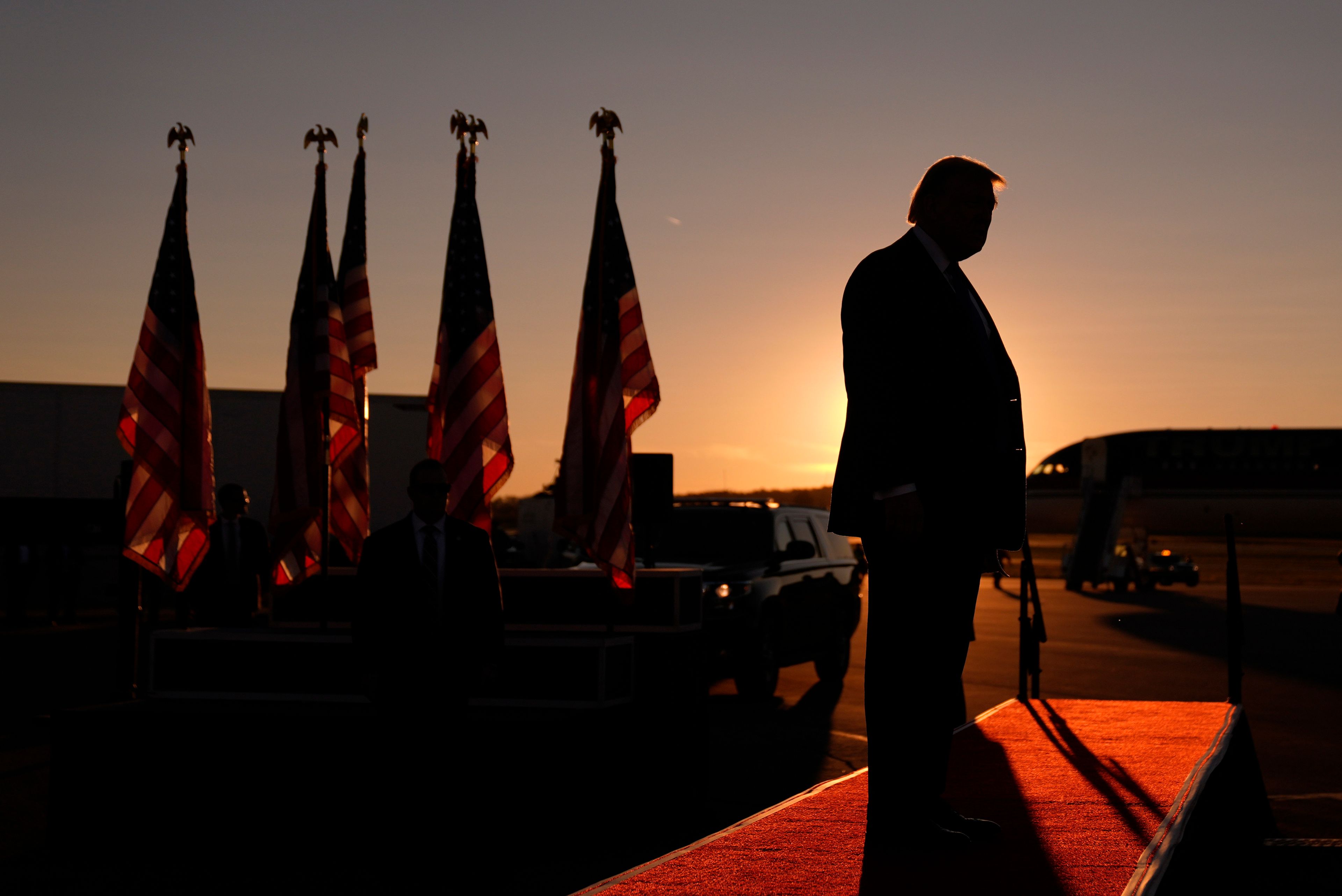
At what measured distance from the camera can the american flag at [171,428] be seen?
8711mm

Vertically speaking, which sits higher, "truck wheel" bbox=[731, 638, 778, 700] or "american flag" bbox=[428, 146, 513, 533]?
"american flag" bbox=[428, 146, 513, 533]

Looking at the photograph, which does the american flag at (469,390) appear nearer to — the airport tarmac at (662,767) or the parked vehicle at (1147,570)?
the airport tarmac at (662,767)

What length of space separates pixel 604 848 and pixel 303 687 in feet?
7.11

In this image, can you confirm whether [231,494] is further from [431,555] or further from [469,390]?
[431,555]

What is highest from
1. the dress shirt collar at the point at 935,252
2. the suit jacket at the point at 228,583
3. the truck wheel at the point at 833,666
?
the dress shirt collar at the point at 935,252

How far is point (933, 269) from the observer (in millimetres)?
3564

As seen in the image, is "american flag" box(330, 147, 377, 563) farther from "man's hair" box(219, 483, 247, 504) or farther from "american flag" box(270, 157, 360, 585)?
"man's hair" box(219, 483, 247, 504)

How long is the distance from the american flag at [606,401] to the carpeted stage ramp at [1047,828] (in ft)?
9.32

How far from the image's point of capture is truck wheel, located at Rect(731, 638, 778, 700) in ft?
43.1

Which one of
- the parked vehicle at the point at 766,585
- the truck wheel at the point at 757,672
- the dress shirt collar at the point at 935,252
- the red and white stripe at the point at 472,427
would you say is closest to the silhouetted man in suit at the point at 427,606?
the red and white stripe at the point at 472,427

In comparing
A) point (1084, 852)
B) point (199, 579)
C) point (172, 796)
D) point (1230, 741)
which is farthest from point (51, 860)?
point (1230, 741)

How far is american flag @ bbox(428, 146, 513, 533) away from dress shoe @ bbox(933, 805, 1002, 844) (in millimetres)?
5459

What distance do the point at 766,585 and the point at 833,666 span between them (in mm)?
2278

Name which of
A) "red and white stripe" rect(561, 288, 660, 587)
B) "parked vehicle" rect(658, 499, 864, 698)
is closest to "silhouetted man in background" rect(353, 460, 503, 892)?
"red and white stripe" rect(561, 288, 660, 587)
